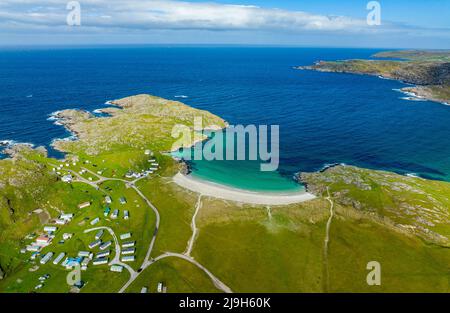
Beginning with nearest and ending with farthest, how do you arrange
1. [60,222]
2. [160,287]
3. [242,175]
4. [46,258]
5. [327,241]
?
[160,287]
[46,258]
[327,241]
[60,222]
[242,175]

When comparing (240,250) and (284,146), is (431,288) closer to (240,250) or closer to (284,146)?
(240,250)

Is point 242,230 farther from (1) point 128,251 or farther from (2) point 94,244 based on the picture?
(2) point 94,244

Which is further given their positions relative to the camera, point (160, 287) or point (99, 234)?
point (99, 234)

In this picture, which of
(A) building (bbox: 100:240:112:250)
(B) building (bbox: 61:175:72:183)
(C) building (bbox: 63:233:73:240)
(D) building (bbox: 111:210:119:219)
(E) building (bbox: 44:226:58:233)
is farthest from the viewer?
(B) building (bbox: 61:175:72:183)

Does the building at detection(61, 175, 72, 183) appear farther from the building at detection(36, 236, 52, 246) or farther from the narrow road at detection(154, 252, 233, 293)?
the narrow road at detection(154, 252, 233, 293)

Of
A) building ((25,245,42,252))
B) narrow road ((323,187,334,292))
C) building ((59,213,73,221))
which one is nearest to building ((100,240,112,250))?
building ((25,245,42,252))

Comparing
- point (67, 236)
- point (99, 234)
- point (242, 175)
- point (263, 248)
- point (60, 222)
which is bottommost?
point (263, 248)

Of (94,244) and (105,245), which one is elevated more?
(94,244)

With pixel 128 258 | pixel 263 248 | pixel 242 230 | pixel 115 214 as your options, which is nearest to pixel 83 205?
pixel 115 214

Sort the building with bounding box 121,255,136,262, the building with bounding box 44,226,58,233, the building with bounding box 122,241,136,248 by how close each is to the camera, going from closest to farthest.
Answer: the building with bounding box 121,255,136,262 → the building with bounding box 122,241,136,248 → the building with bounding box 44,226,58,233

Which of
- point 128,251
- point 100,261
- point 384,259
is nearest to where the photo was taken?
point 100,261
